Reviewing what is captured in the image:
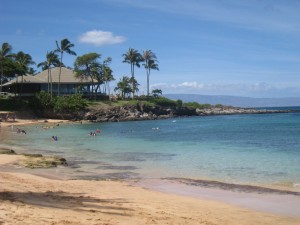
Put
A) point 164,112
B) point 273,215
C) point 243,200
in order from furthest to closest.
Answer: point 164,112, point 243,200, point 273,215

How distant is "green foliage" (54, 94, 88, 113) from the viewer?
75.6 meters

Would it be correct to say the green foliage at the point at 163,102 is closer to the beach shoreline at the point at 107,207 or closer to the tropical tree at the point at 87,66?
the tropical tree at the point at 87,66

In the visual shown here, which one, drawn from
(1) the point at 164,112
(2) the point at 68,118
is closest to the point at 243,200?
(2) the point at 68,118

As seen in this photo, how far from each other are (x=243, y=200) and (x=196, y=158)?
12.8 metres

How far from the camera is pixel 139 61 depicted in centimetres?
10394

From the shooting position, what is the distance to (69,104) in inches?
2982

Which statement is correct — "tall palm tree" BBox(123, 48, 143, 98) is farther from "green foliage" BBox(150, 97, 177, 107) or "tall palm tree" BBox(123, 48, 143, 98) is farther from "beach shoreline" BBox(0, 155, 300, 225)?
"beach shoreline" BBox(0, 155, 300, 225)

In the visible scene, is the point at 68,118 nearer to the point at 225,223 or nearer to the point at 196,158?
the point at 196,158

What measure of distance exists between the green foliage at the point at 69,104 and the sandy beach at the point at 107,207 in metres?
60.1

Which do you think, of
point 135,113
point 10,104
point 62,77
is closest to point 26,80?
point 10,104

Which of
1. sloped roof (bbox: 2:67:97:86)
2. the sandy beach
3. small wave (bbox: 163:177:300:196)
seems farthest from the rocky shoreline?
the sandy beach

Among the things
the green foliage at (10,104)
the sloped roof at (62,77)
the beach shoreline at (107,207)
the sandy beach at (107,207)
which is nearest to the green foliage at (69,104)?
the green foliage at (10,104)

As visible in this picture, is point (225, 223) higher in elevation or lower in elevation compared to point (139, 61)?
lower

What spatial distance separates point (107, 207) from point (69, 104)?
215 ft
